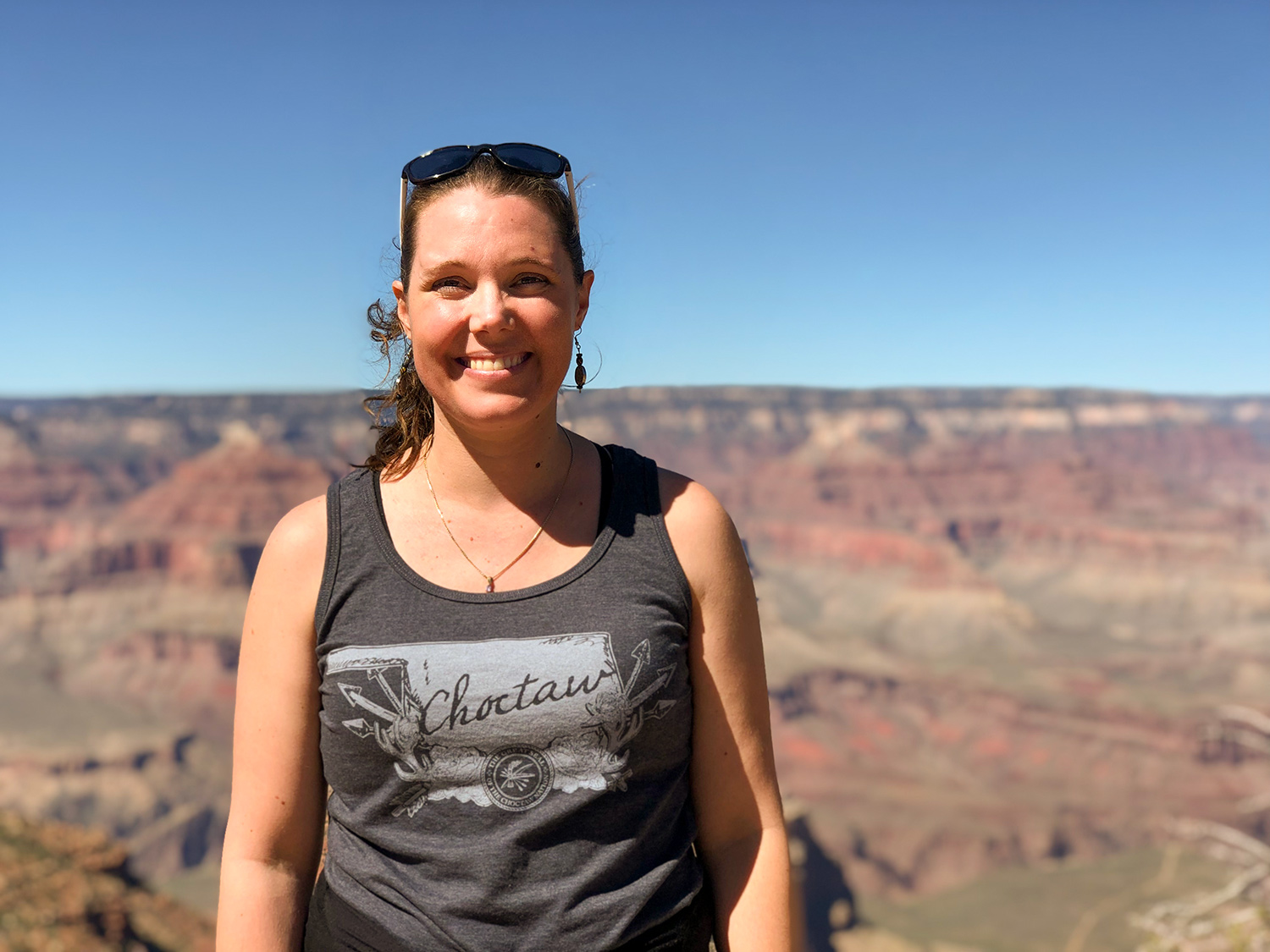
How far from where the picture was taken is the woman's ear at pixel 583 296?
1.49m

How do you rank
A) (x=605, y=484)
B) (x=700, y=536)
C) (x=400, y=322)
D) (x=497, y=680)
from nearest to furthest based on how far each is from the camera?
(x=497, y=680), (x=700, y=536), (x=605, y=484), (x=400, y=322)

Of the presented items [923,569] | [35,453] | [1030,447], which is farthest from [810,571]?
[35,453]

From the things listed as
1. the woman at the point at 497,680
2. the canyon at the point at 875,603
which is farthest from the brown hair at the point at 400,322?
the canyon at the point at 875,603

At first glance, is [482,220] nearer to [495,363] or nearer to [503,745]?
[495,363]

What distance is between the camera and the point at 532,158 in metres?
1.44

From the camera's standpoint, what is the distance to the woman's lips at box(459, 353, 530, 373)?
4.47 ft

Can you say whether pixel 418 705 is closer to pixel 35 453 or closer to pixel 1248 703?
pixel 1248 703

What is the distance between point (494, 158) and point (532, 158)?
6cm

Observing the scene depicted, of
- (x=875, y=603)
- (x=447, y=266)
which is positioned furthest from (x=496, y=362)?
(x=875, y=603)

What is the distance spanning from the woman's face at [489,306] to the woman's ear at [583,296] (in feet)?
0.29

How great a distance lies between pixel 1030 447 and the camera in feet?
294

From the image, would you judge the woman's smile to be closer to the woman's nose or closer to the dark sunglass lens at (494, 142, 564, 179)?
the woman's nose

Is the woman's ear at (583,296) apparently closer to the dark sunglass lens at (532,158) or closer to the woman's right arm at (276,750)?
the dark sunglass lens at (532,158)

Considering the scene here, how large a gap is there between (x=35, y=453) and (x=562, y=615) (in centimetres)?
8772
